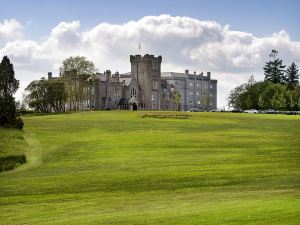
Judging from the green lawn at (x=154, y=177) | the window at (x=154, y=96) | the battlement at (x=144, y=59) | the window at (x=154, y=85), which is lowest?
the green lawn at (x=154, y=177)

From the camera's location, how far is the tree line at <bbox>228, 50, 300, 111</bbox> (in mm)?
157250

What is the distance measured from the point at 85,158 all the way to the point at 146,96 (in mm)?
131153

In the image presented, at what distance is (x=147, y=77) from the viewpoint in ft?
599

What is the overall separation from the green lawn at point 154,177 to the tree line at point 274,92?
8030cm

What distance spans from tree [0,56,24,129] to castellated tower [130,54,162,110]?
333 feet

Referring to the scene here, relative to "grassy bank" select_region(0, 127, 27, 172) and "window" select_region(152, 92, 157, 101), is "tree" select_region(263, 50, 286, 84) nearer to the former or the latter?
"window" select_region(152, 92, 157, 101)

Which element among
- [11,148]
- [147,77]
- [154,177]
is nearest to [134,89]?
[147,77]

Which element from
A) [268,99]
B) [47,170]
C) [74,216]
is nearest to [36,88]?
[268,99]

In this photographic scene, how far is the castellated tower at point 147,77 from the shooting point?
182250mm

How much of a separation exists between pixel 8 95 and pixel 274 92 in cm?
10726

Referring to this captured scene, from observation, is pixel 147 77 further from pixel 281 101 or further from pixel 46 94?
pixel 281 101

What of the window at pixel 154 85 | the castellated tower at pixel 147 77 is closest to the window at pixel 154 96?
the castellated tower at pixel 147 77

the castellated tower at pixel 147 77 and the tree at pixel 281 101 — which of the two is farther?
the castellated tower at pixel 147 77

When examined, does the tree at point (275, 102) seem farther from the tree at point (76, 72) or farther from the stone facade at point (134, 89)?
the tree at point (76, 72)
